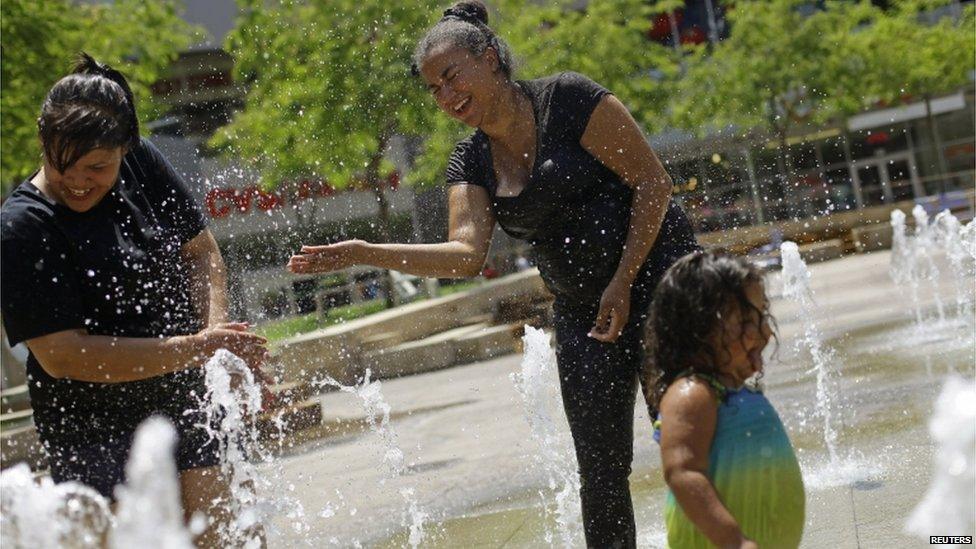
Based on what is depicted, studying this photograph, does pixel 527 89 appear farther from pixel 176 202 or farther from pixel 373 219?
pixel 373 219

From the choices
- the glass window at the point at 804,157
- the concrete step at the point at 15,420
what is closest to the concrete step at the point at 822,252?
the concrete step at the point at 15,420

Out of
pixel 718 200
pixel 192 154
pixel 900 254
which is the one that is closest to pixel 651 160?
pixel 900 254

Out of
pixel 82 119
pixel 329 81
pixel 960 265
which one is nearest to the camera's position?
pixel 82 119

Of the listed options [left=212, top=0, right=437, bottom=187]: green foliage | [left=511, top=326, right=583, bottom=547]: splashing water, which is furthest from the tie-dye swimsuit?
[left=212, top=0, right=437, bottom=187]: green foliage

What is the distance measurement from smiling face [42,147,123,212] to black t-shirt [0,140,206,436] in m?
0.03

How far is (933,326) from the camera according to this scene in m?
9.92

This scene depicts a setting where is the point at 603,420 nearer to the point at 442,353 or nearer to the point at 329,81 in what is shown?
the point at 442,353

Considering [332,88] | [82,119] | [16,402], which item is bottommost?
[82,119]

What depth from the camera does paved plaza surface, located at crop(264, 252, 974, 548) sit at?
4.59 metres

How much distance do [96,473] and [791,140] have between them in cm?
3301

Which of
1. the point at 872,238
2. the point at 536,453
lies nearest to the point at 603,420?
the point at 536,453

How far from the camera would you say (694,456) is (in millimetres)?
2326

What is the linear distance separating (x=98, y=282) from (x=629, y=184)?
1.21 metres

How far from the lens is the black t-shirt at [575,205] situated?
3.27 m
